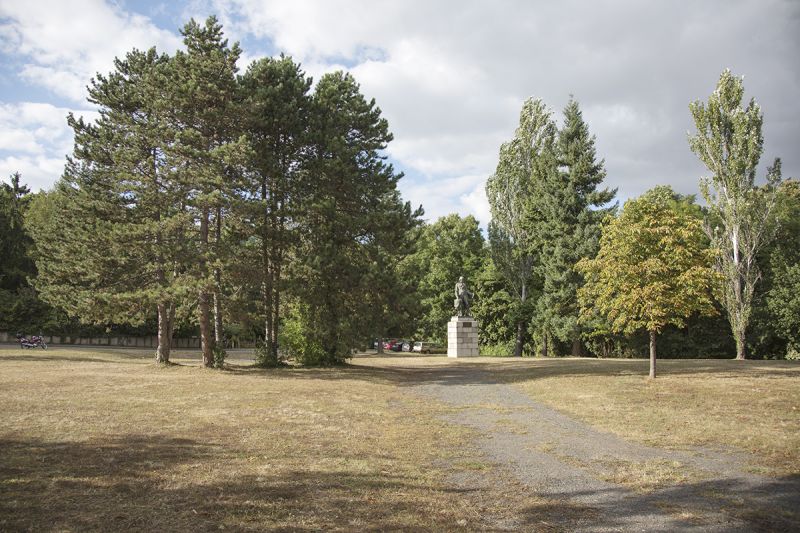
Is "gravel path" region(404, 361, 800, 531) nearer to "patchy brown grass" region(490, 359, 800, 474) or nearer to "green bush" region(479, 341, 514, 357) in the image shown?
"patchy brown grass" region(490, 359, 800, 474)

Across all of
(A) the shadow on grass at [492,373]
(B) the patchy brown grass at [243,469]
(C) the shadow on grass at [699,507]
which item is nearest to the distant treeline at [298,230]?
(A) the shadow on grass at [492,373]

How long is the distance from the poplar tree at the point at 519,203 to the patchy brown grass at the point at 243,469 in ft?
95.5

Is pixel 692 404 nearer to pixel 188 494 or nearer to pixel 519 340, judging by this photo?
pixel 188 494

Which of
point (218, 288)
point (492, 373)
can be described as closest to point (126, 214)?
point (218, 288)

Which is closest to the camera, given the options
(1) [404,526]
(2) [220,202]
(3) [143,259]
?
(1) [404,526]

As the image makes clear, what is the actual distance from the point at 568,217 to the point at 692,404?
26.5 metres

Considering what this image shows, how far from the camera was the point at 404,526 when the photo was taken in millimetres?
5391

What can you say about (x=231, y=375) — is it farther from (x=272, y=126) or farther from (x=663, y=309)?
(x=663, y=309)

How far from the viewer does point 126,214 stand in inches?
973

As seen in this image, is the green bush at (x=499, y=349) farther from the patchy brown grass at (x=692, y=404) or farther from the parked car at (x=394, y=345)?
the patchy brown grass at (x=692, y=404)

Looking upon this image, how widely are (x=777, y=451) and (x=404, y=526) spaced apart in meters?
7.01

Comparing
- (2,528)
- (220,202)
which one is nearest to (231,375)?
(220,202)

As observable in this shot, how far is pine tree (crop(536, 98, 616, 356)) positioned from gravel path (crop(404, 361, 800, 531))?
26.6m

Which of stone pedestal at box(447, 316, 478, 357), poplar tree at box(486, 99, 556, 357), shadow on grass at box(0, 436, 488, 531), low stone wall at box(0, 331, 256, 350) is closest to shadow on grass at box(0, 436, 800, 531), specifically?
shadow on grass at box(0, 436, 488, 531)
